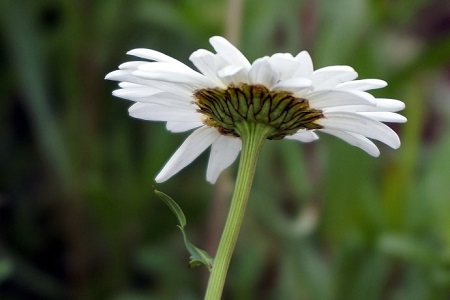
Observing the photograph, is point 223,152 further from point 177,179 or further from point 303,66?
point 177,179

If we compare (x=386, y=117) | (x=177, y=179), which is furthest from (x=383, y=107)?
(x=177, y=179)

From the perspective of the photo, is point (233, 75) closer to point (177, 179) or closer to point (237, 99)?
point (237, 99)

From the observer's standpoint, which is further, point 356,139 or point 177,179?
point 177,179

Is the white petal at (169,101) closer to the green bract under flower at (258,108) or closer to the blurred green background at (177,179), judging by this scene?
the green bract under flower at (258,108)

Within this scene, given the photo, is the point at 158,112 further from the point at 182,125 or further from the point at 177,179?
the point at 177,179

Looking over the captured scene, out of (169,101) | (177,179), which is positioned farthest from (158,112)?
(177,179)

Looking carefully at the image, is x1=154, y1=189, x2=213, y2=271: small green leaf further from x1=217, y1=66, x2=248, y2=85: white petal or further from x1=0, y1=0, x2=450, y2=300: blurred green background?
x1=0, y1=0, x2=450, y2=300: blurred green background
